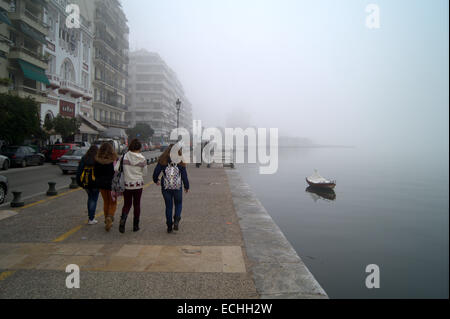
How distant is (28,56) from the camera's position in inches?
1114

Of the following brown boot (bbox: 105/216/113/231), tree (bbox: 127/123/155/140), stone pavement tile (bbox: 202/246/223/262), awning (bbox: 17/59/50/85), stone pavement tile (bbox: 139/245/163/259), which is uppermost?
awning (bbox: 17/59/50/85)

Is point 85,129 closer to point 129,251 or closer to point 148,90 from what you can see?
point 129,251

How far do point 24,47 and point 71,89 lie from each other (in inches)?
310

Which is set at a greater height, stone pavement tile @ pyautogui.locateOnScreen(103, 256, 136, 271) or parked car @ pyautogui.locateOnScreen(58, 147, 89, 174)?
parked car @ pyautogui.locateOnScreen(58, 147, 89, 174)

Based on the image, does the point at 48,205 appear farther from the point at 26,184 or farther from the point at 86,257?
the point at 26,184

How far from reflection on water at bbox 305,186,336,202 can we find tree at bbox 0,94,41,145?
2172cm

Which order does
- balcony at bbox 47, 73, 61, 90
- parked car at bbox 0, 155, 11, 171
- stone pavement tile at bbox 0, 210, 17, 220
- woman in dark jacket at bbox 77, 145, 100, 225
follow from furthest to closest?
balcony at bbox 47, 73, 61, 90 < parked car at bbox 0, 155, 11, 171 < stone pavement tile at bbox 0, 210, 17, 220 < woman in dark jacket at bbox 77, 145, 100, 225

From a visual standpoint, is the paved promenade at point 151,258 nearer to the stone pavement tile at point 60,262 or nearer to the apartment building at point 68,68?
the stone pavement tile at point 60,262

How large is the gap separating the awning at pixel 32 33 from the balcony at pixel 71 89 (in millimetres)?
5149

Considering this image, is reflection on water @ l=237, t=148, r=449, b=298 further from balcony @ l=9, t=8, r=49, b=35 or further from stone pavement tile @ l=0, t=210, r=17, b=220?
balcony @ l=9, t=8, r=49, b=35

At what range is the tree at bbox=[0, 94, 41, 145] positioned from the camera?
21.1 m

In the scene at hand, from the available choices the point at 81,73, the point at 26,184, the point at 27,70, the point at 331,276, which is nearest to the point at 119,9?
the point at 81,73

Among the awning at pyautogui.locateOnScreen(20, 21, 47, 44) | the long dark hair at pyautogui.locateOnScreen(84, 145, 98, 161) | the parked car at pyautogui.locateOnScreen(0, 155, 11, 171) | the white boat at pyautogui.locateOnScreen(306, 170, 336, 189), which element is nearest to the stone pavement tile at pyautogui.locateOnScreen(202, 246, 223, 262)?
the long dark hair at pyautogui.locateOnScreen(84, 145, 98, 161)
